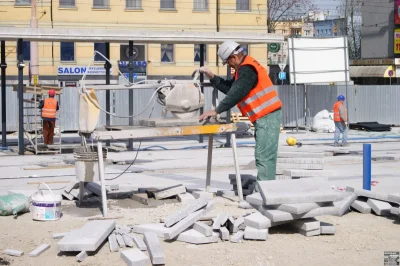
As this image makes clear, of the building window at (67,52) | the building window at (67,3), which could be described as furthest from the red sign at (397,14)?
the building window at (67,52)

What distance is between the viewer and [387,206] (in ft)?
35.9

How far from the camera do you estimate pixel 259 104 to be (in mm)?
11195

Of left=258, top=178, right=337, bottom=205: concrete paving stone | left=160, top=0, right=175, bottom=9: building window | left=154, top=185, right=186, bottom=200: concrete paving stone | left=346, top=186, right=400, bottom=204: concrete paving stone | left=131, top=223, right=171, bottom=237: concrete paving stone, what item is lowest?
left=131, top=223, right=171, bottom=237: concrete paving stone

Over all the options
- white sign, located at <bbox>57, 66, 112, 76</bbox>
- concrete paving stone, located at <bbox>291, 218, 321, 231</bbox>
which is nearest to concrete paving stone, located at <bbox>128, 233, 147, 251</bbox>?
concrete paving stone, located at <bbox>291, 218, 321, 231</bbox>

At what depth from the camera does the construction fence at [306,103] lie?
35156 mm

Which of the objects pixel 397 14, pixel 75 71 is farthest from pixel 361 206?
pixel 397 14

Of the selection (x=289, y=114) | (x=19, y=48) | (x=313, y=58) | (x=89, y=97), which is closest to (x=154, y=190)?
(x=89, y=97)

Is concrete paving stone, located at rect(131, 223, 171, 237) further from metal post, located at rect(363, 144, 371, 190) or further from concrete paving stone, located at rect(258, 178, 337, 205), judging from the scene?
metal post, located at rect(363, 144, 371, 190)

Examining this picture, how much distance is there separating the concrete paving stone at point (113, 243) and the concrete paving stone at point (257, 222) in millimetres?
1608

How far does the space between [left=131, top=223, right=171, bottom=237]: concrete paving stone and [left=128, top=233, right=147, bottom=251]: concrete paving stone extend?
8.1 inches

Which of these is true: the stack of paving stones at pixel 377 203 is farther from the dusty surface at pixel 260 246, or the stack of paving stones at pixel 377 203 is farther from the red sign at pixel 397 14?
the red sign at pixel 397 14

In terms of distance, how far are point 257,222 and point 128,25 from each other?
40.7m

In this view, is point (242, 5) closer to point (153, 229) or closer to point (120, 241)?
point (153, 229)

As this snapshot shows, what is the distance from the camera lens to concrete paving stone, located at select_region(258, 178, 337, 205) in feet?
30.5
